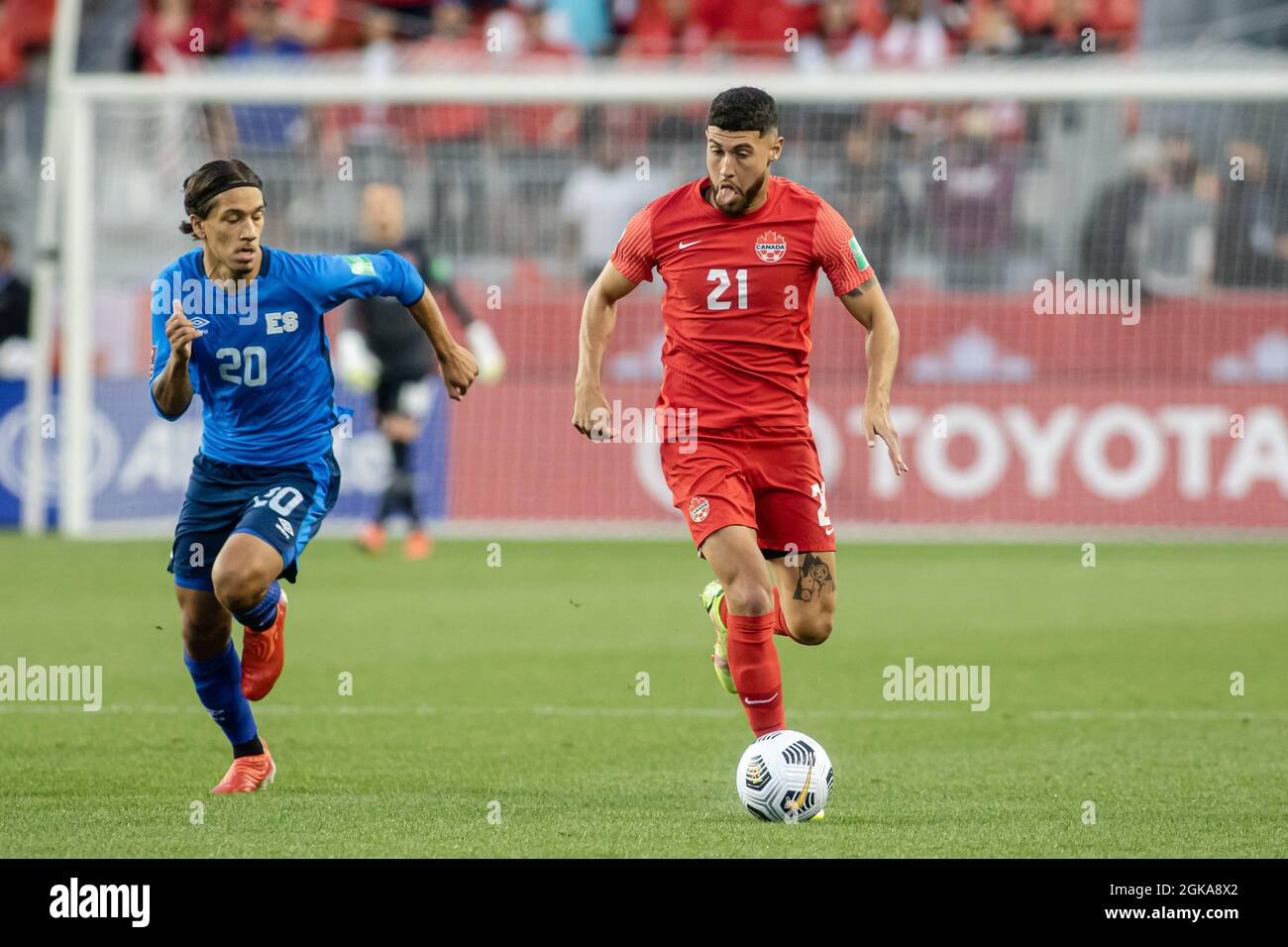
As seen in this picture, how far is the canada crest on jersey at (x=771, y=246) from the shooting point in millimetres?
6910

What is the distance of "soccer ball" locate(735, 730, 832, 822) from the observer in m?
6.13

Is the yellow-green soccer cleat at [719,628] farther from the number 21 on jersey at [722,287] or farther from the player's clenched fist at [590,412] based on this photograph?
the number 21 on jersey at [722,287]

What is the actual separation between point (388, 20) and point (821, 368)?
594 centimetres

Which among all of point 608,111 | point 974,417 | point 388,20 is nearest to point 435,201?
point 608,111

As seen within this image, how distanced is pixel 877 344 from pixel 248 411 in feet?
6.88

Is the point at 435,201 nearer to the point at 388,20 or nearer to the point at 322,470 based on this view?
the point at 388,20

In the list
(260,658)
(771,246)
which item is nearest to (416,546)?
(260,658)

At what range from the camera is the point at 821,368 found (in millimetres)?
17125

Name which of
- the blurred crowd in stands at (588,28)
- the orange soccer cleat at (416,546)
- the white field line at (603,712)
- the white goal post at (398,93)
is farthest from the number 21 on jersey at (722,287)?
the blurred crowd in stands at (588,28)

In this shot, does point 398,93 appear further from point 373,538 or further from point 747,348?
point 747,348

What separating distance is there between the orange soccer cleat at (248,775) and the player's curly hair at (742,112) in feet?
8.28

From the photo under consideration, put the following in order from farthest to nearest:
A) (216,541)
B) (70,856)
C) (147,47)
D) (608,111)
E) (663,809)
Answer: (147,47)
(608,111)
(216,541)
(663,809)
(70,856)

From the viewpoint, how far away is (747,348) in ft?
23.1

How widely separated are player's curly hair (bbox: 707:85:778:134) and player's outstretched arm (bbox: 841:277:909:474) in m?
0.63
